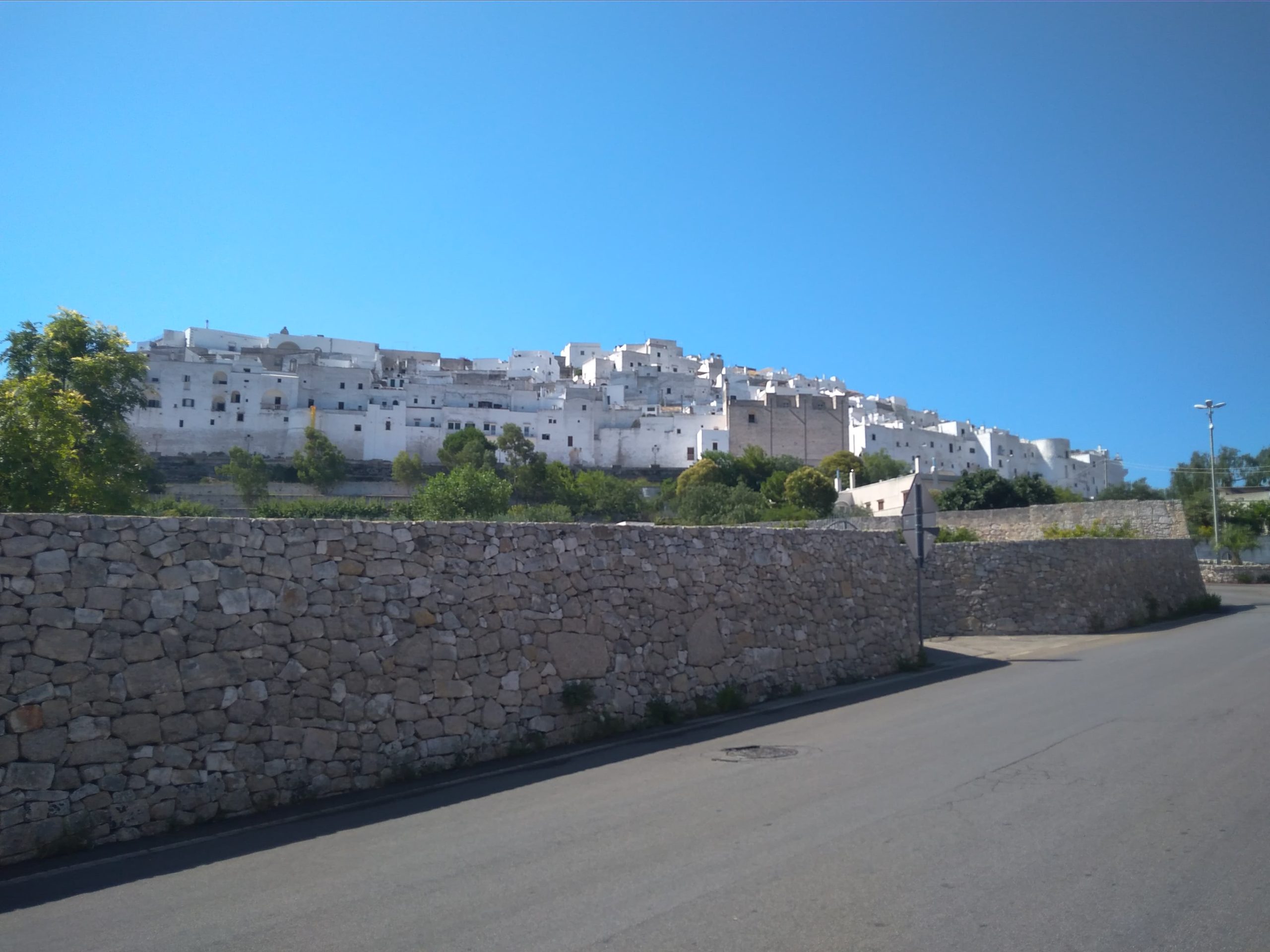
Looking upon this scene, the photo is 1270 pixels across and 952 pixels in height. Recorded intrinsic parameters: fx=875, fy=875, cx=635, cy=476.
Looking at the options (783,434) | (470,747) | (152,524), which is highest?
(783,434)

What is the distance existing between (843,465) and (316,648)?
88380mm

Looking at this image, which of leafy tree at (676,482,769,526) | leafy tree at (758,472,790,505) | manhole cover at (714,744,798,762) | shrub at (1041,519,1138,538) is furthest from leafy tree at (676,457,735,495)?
manhole cover at (714,744,798,762)

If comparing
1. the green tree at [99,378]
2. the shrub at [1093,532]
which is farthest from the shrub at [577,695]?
the shrub at [1093,532]

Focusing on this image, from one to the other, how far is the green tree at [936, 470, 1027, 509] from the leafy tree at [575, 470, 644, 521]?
29688 mm

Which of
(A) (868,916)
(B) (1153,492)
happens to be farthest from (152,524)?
(B) (1153,492)

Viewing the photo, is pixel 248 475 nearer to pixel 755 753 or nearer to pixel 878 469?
pixel 878 469

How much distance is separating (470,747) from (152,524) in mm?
3932

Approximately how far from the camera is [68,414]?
1648cm

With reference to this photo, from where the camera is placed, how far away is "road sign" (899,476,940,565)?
16.4 meters

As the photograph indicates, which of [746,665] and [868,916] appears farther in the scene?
[746,665]

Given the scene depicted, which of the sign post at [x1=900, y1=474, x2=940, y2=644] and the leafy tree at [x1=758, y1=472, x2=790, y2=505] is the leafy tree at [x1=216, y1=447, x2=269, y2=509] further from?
the sign post at [x1=900, y1=474, x2=940, y2=644]

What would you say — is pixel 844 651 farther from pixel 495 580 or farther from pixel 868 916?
pixel 868 916

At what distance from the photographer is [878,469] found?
96188mm

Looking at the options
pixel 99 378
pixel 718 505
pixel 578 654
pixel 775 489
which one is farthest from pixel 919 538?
pixel 775 489
